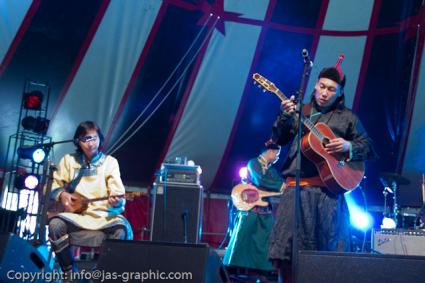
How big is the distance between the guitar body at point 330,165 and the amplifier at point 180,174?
2.99m

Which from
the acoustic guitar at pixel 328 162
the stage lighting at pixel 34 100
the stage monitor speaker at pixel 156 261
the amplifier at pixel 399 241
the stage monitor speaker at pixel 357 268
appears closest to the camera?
the stage monitor speaker at pixel 357 268

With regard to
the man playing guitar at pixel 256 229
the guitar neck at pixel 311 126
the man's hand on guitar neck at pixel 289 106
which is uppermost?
the man's hand on guitar neck at pixel 289 106

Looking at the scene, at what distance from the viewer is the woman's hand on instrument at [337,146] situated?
315cm

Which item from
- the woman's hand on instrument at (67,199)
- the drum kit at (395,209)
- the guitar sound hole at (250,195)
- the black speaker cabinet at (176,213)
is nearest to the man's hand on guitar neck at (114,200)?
the woman's hand on instrument at (67,199)

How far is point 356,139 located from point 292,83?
4.58 metres

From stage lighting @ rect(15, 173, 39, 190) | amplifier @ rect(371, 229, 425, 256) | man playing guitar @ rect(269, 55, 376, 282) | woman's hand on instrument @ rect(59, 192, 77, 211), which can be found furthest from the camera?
stage lighting @ rect(15, 173, 39, 190)

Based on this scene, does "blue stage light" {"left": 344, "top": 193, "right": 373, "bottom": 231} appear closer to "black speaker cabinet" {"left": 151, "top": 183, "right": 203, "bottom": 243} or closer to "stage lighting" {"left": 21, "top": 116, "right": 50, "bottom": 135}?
"black speaker cabinet" {"left": 151, "top": 183, "right": 203, "bottom": 243}

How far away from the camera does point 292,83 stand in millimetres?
7773

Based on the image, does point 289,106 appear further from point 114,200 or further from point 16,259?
point 114,200

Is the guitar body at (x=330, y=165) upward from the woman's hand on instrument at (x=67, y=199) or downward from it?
upward

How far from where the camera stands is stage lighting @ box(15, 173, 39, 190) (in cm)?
626

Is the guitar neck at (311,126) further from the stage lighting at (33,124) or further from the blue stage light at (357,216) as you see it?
the stage lighting at (33,124)

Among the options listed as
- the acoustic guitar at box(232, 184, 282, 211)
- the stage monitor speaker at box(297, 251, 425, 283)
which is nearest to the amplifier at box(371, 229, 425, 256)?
the acoustic guitar at box(232, 184, 282, 211)

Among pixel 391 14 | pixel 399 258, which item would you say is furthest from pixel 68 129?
pixel 399 258
